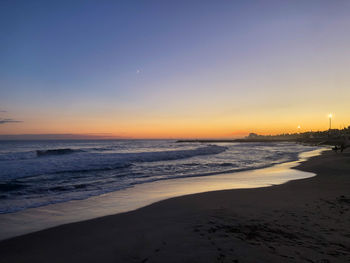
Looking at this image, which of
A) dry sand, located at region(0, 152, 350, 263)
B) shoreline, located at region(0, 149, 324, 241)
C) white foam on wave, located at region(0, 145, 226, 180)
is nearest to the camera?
dry sand, located at region(0, 152, 350, 263)

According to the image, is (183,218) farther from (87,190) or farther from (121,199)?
(87,190)


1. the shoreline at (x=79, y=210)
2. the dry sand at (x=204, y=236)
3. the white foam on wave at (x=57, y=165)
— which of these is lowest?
the white foam on wave at (x=57, y=165)

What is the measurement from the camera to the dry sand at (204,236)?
134 inches

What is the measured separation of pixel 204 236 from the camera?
4.04 metres

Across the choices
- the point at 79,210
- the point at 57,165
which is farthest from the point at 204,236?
the point at 57,165

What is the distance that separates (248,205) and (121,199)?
417cm

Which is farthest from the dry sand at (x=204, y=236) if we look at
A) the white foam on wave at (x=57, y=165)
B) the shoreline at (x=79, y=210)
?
the white foam on wave at (x=57, y=165)

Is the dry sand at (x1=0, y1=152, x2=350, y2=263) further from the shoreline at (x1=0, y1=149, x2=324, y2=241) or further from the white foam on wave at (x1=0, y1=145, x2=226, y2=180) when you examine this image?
the white foam on wave at (x1=0, y1=145, x2=226, y2=180)

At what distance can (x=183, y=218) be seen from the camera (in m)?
5.20

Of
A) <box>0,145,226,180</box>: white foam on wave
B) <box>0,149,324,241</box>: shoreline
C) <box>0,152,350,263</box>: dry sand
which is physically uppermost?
<box>0,152,350,263</box>: dry sand

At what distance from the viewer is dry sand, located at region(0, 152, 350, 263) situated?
11.1 feet

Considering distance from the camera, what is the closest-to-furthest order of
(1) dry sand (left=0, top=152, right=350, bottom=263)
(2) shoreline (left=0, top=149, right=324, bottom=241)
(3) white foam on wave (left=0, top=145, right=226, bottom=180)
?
(1) dry sand (left=0, top=152, right=350, bottom=263) < (2) shoreline (left=0, top=149, right=324, bottom=241) < (3) white foam on wave (left=0, top=145, right=226, bottom=180)

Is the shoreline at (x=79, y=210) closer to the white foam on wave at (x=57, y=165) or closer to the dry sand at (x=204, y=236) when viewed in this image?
the dry sand at (x=204, y=236)

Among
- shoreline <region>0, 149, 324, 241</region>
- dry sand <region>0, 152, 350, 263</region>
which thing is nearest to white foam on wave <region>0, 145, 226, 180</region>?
shoreline <region>0, 149, 324, 241</region>
